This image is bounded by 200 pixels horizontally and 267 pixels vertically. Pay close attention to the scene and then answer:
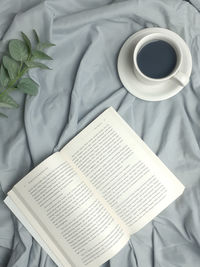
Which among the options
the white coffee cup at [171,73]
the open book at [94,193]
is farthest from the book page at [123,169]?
the white coffee cup at [171,73]

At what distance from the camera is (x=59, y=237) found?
0.77 m

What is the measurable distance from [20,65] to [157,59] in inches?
11.4

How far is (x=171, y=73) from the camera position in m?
0.74

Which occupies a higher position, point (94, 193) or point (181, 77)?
point (181, 77)

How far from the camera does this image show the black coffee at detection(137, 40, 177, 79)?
760mm

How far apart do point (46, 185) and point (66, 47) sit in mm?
312

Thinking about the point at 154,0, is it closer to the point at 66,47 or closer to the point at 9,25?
the point at 66,47

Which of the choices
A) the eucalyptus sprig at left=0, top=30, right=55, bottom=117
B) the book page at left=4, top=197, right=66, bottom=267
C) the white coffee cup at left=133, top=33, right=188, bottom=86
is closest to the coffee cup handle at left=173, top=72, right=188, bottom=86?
the white coffee cup at left=133, top=33, right=188, bottom=86

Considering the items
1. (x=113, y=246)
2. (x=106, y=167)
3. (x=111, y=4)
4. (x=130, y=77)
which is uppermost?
(x=111, y=4)

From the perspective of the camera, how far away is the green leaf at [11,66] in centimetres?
76

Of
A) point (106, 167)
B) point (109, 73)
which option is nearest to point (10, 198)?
point (106, 167)

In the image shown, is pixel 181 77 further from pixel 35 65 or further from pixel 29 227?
pixel 29 227

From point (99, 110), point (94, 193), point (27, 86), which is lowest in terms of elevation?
point (94, 193)

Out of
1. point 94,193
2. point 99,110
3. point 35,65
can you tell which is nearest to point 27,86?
point 35,65
